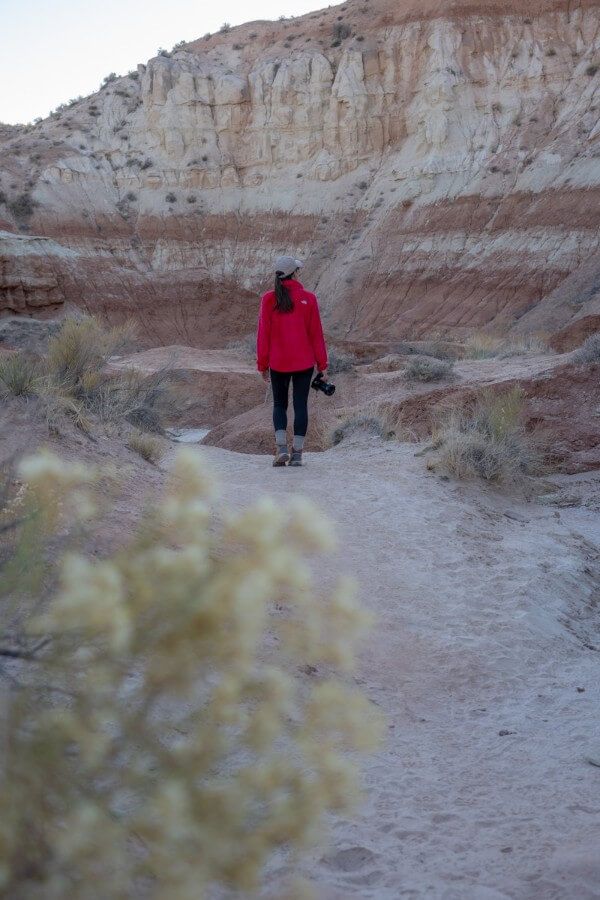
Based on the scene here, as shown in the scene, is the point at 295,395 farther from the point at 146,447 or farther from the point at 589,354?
the point at 589,354

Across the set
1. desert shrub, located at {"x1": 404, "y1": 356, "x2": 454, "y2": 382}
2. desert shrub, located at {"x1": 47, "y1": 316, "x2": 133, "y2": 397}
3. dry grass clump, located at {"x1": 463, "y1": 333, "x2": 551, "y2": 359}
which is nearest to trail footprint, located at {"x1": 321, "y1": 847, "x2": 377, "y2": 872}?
desert shrub, located at {"x1": 47, "y1": 316, "x2": 133, "y2": 397}

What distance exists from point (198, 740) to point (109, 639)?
0.32 metres

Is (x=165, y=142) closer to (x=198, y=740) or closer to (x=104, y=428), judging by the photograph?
(x=104, y=428)

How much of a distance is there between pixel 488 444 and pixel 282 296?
241 cm

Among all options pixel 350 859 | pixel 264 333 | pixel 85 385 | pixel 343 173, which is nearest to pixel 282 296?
pixel 264 333

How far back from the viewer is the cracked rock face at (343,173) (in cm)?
3030

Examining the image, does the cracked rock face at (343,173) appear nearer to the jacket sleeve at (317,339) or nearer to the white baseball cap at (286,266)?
the jacket sleeve at (317,339)

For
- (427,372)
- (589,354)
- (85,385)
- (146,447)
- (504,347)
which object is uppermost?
(85,385)

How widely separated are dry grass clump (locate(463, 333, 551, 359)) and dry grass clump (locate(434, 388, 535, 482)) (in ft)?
29.9

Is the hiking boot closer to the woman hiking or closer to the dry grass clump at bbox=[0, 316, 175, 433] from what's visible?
the woman hiking

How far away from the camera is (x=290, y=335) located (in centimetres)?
789

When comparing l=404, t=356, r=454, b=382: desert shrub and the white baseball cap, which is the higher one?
the white baseball cap

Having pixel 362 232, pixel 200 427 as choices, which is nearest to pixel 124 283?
pixel 362 232

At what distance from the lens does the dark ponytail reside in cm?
778
